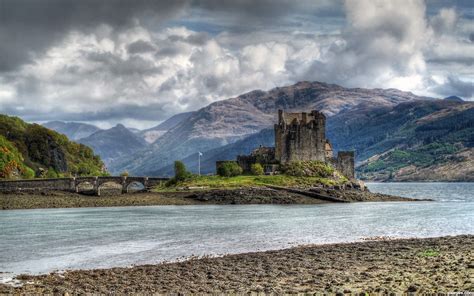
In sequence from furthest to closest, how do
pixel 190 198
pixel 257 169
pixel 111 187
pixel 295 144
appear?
1. pixel 111 187
2. pixel 295 144
3. pixel 257 169
4. pixel 190 198

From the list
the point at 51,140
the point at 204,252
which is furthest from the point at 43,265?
the point at 51,140

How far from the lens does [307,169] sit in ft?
393

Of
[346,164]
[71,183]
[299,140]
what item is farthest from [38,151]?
[346,164]

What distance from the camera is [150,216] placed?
80000mm

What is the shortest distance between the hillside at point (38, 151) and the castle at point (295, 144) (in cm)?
4396

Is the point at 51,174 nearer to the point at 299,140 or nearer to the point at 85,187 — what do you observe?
the point at 85,187

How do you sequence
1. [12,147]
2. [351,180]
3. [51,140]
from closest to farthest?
[351,180], [12,147], [51,140]

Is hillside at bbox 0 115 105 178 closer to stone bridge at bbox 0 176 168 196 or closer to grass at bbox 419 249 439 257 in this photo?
stone bridge at bbox 0 176 168 196

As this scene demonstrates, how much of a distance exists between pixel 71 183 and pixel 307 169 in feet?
144

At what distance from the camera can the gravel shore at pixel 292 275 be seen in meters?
25.7

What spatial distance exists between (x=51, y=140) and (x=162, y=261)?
128479mm

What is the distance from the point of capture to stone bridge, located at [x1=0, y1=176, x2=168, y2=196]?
110 m

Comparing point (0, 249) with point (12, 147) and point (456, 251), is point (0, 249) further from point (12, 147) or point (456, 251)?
point (12, 147)

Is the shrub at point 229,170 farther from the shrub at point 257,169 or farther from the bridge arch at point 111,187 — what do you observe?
the bridge arch at point 111,187
